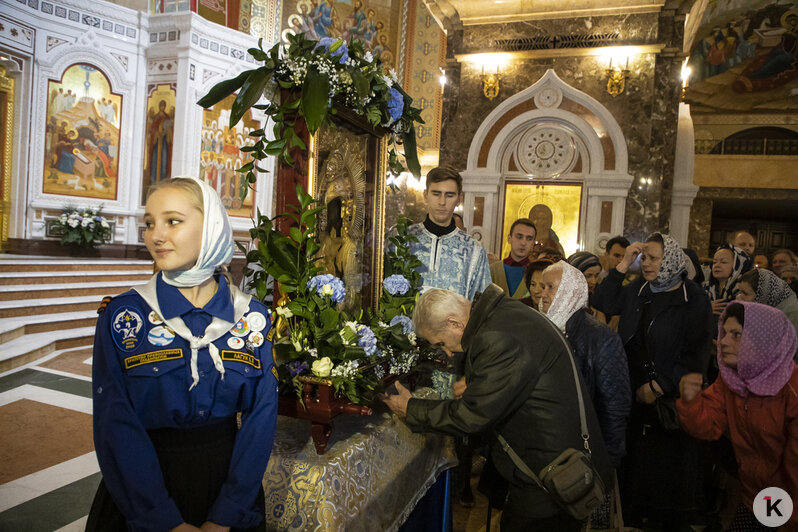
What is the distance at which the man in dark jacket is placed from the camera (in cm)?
186

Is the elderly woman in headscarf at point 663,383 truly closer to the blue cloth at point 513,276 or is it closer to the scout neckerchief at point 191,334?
the blue cloth at point 513,276

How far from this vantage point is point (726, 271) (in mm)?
4680

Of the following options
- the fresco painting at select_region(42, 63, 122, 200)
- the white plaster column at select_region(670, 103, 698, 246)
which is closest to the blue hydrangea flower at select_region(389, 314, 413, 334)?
the white plaster column at select_region(670, 103, 698, 246)

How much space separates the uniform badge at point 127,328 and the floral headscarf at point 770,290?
446 cm

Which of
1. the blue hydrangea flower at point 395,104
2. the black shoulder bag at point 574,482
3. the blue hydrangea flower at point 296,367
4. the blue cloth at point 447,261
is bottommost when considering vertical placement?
the black shoulder bag at point 574,482

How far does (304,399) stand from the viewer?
1.86m

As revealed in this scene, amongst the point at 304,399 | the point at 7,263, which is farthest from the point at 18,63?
the point at 304,399

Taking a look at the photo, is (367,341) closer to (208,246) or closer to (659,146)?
(208,246)

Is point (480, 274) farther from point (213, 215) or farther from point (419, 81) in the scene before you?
point (419, 81)

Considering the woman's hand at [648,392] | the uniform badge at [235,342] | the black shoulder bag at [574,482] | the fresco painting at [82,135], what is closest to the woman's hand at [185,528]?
the uniform badge at [235,342]

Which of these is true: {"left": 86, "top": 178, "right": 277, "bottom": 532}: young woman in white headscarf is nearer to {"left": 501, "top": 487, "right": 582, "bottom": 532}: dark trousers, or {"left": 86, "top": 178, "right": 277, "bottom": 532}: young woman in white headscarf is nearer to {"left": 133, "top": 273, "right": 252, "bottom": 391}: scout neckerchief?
{"left": 133, "top": 273, "right": 252, "bottom": 391}: scout neckerchief

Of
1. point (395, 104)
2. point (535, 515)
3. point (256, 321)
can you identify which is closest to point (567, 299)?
point (535, 515)

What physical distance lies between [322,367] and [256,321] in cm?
47

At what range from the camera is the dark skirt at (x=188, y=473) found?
1371 millimetres
